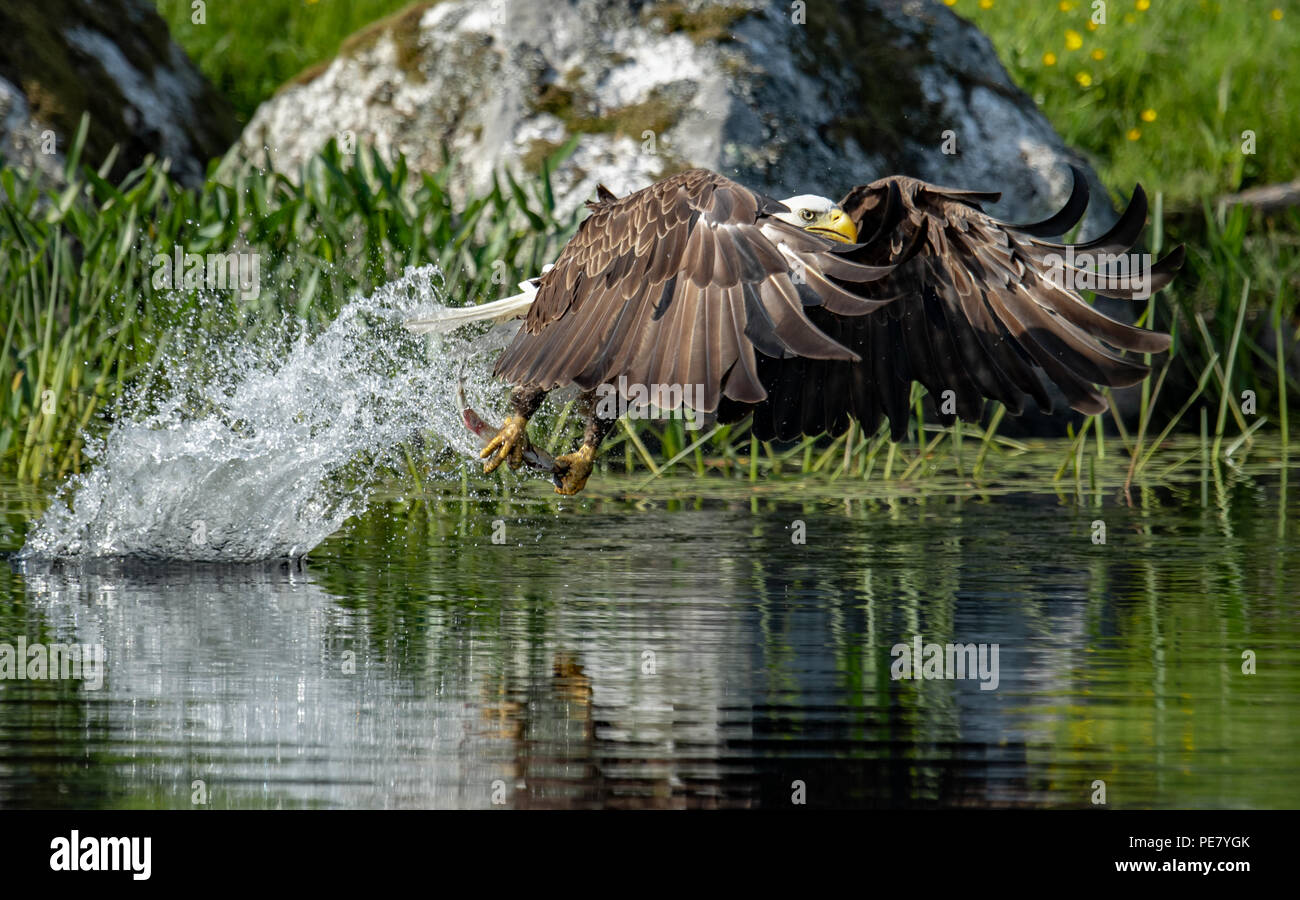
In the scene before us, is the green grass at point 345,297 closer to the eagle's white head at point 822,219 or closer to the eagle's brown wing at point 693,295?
the eagle's white head at point 822,219

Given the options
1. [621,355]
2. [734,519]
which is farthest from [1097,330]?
Answer: [734,519]

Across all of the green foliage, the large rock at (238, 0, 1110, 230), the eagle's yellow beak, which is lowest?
the eagle's yellow beak

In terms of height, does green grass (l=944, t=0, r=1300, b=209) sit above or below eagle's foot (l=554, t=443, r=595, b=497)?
above

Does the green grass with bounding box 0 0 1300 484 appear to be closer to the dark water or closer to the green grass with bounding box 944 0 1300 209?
the dark water

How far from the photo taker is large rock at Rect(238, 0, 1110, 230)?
35.6 feet

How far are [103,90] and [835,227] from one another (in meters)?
7.89

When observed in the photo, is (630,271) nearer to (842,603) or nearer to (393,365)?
(842,603)

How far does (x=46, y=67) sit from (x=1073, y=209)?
7996 mm

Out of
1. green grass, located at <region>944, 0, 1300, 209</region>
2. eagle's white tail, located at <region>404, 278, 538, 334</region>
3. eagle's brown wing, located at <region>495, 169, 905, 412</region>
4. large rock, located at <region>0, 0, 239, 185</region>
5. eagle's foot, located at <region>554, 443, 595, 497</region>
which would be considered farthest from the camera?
green grass, located at <region>944, 0, 1300, 209</region>

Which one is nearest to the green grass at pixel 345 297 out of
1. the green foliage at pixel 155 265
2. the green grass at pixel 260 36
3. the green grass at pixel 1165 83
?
the green foliage at pixel 155 265

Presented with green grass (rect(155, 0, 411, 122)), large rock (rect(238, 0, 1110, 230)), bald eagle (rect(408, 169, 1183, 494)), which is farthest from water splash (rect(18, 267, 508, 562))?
green grass (rect(155, 0, 411, 122))

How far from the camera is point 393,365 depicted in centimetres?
867

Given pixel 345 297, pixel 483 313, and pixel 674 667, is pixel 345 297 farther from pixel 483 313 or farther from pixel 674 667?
pixel 674 667

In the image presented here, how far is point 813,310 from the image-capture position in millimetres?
6398
